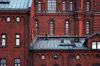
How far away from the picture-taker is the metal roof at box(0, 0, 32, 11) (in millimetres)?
26922

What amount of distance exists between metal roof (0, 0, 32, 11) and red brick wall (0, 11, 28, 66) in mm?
873

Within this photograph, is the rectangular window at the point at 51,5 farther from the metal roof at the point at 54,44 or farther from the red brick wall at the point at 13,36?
the red brick wall at the point at 13,36

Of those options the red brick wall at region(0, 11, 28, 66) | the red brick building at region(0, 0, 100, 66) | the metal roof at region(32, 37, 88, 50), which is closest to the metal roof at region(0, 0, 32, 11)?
the red brick building at region(0, 0, 100, 66)

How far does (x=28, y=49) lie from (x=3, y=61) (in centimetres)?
386

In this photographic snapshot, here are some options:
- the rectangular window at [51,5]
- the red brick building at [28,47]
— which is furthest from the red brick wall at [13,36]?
the rectangular window at [51,5]

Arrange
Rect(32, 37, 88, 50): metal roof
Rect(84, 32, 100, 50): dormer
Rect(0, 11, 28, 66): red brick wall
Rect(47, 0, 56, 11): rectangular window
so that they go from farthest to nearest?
Rect(47, 0, 56, 11): rectangular window, Rect(32, 37, 88, 50): metal roof, Rect(84, 32, 100, 50): dormer, Rect(0, 11, 28, 66): red brick wall

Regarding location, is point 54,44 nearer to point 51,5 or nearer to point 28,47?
point 28,47

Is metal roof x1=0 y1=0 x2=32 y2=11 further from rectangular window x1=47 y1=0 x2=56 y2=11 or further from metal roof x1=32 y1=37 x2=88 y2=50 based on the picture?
rectangular window x1=47 y1=0 x2=56 y2=11

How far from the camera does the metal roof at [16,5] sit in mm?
26922

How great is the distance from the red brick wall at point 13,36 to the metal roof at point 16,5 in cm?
87

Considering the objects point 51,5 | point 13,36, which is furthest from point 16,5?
point 51,5

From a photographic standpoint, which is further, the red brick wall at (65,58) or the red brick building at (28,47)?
the red brick wall at (65,58)

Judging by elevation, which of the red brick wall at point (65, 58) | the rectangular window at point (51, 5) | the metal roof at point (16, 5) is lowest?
the red brick wall at point (65, 58)

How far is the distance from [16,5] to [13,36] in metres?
4.51
